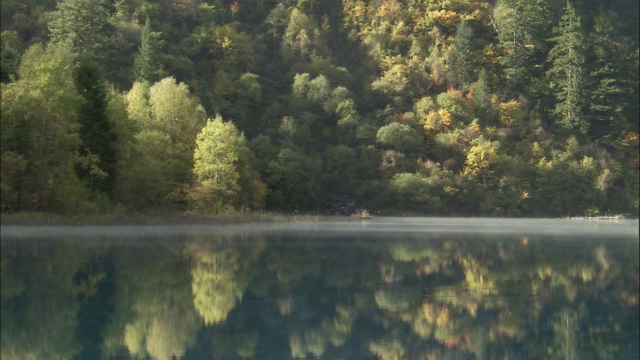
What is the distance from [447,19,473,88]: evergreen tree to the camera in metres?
117

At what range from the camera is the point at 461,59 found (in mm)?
117375

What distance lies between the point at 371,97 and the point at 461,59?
43.6 feet

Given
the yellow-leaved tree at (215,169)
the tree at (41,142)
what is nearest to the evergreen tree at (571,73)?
the yellow-leaved tree at (215,169)

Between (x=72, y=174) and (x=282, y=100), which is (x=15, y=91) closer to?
(x=72, y=174)

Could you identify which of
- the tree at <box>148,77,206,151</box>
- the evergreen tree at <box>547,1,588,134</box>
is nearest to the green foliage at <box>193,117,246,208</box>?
the tree at <box>148,77,206,151</box>

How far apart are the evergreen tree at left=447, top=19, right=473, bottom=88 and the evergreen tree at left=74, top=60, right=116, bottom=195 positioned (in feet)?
210

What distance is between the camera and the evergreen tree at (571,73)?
4577 inches

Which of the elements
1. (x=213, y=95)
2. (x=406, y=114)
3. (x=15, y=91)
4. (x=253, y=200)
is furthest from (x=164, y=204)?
(x=406, y=114)

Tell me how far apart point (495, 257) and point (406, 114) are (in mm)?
71869

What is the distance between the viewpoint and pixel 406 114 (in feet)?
371

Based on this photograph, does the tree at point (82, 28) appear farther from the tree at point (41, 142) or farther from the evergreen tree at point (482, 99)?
the evergreen tree at point (482, 99)

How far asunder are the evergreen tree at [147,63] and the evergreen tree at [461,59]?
41241 millimetres

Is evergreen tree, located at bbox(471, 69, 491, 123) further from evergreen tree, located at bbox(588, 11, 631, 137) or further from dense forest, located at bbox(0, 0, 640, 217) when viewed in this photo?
evergreen tree, located at bbox(588, 11, 631, 137)

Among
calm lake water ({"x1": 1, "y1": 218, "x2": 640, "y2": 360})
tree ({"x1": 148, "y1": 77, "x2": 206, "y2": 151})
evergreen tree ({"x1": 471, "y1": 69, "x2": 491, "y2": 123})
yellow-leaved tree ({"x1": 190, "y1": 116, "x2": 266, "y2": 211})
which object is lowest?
calm lake water ({"x1": 1, "y1": 218, "x2": 640, "y2": 360})
